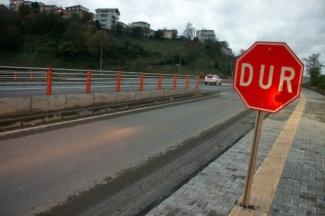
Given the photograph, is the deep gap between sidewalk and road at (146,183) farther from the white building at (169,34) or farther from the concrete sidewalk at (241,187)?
the white building at (169,34)

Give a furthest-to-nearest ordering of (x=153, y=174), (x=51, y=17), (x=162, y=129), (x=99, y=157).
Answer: (x=51, y=17), (x=162, y=129), (x=99, y=157), (x=153, y=174)

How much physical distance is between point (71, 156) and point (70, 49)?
95.6 metres

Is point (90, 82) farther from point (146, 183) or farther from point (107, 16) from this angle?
point (107, 16)

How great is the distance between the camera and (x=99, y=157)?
298 inches

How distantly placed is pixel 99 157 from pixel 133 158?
0.67m

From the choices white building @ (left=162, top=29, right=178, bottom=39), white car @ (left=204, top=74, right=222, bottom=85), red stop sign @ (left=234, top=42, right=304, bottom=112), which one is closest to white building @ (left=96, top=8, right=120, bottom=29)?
white building @ (left=162, top=29, right=178, bottom=39)

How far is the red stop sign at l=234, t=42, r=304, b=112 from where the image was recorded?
4609 mm

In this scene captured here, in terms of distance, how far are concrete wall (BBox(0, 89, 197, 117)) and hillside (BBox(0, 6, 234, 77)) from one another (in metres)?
75.4

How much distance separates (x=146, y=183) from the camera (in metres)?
6.12

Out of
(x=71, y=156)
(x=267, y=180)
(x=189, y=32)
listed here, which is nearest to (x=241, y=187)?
(x=267, y=180)

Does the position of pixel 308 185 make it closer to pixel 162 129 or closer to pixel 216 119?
pixel 162 129

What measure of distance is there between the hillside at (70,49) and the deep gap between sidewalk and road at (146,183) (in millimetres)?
84102

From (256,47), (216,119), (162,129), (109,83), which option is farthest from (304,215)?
(109,83)

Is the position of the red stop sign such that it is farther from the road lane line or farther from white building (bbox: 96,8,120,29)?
white building (bbox: 96,8,120,29)
